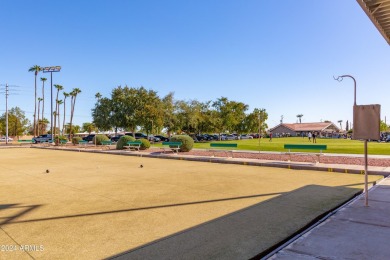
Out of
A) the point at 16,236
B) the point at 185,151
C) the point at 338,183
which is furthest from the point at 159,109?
the point at 16,236

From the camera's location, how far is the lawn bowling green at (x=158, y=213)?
4359 mm

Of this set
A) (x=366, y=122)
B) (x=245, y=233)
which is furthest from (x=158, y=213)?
(x=366, y=122)

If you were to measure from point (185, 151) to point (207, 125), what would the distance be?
3373 centimetres

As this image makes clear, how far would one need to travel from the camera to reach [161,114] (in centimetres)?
4750

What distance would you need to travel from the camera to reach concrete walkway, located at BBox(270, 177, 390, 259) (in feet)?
12.6

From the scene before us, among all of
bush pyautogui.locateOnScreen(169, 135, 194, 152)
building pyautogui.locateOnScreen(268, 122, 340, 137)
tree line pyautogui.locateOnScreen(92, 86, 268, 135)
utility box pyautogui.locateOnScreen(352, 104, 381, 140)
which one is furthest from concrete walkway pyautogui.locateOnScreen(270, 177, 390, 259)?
building pyautogui.locateOnScreen(268, 122, 340, 137)

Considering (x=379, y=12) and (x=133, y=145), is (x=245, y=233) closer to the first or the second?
(x=379, y=12)

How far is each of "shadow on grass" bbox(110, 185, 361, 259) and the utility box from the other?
172 centimetres

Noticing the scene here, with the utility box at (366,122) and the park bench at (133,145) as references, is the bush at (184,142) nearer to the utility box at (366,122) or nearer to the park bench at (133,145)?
the park bench at (133,145)

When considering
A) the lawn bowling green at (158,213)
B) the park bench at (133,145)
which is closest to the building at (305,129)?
the park bench at (133,145)

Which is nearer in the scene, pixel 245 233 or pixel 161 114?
pixel 245 233

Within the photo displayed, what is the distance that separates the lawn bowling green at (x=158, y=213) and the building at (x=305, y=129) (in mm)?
A: 89713

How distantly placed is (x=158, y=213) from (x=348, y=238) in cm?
367

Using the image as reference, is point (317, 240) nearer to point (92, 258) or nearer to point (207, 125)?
point (92, 258)
